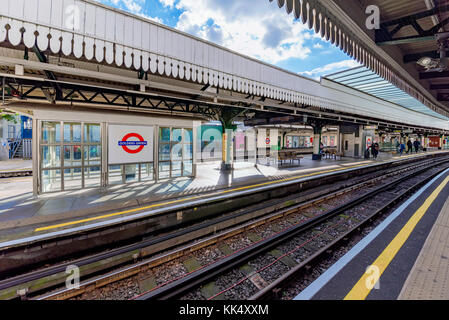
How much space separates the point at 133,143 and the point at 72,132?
74.7 inches

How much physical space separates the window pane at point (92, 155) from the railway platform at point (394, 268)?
7377mm

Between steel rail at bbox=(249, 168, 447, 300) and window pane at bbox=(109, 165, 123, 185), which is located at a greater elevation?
window pane at bbox=(109, 165, 123, 185)

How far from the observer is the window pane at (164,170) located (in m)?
8.50

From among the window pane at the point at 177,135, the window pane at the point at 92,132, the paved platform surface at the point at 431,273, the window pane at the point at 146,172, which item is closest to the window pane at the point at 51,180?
the window pane at the point at 92,132

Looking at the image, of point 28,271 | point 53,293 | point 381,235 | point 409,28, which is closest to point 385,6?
point 409,28

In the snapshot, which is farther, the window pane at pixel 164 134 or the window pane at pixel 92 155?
the window pane at pixel 164 134

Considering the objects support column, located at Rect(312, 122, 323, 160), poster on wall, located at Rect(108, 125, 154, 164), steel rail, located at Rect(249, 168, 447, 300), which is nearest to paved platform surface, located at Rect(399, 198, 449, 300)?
steel rail, located at Rect(249, 168, 447, 300)

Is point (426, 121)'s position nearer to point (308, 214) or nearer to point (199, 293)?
point (308, 214)

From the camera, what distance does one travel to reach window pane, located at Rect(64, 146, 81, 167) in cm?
667

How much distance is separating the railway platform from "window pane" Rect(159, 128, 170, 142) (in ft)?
23.6

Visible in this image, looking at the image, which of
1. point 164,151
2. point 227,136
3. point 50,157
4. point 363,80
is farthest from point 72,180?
point 363,80

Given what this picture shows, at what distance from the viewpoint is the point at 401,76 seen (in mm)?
4617

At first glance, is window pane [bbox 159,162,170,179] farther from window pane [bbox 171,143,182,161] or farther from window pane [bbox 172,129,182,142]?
window pane [bbox 172,129,182,142]

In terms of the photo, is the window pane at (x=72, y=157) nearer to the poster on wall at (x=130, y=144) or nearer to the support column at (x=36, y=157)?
the support column at (x=36, y=157)
